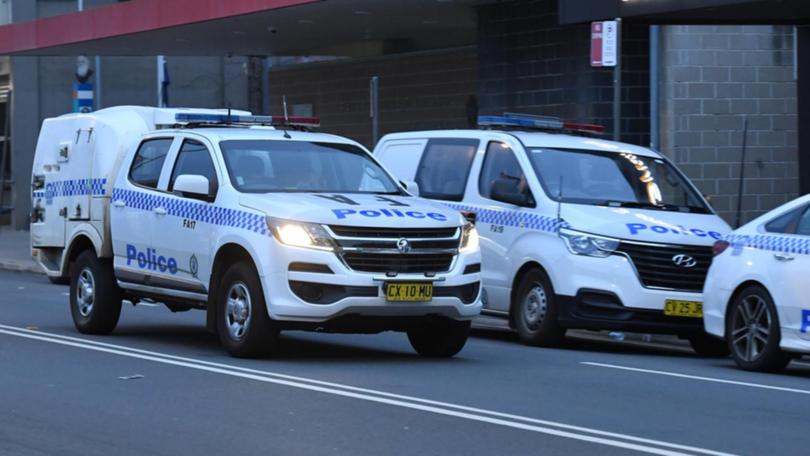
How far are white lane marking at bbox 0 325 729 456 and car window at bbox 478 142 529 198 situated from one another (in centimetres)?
397

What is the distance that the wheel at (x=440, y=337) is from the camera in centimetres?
1212

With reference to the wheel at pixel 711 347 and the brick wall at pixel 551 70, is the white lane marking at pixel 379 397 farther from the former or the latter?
the brick wall at pixel 551 70

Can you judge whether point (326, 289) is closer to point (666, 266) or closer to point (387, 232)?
point (387, 232)

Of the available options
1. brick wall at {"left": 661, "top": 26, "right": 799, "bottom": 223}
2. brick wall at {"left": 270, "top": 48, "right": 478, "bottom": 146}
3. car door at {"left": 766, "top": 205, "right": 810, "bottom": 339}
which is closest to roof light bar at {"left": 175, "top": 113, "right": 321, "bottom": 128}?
car door at {"left": 766, "top": 205, "right": 810, "bottom": 339}

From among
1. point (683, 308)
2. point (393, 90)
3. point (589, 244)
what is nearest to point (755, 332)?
point (683, 308)

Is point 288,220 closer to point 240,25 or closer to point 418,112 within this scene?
point 240,25

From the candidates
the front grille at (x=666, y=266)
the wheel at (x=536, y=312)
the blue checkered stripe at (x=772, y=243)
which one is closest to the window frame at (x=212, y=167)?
the wheel at (x=536, y=312)

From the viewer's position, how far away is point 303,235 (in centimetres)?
1128

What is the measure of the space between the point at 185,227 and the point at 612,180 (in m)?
4.37

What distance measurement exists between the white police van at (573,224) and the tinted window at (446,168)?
1cm

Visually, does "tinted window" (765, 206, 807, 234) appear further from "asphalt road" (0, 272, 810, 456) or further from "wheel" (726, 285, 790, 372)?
"asphalt road" (0, 272, 810, 456)

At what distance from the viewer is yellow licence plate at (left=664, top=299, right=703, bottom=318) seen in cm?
1345

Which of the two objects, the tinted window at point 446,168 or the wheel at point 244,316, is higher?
the tinted window at point 446,168

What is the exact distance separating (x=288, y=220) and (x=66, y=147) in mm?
4472
